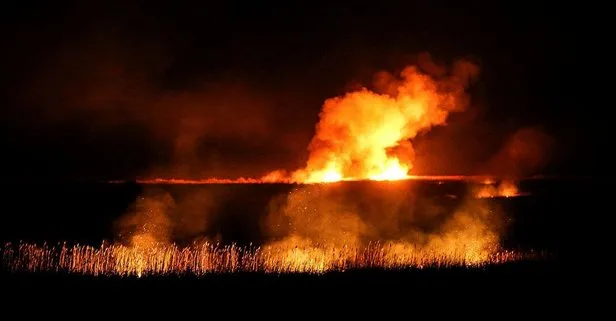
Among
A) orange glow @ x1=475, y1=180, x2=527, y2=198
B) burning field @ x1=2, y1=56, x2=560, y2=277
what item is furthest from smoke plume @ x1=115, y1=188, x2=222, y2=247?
orange glow @ x1=475, y1=180, x2=527, y2=198

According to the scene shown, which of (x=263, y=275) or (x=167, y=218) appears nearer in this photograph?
(x=263, y=275)

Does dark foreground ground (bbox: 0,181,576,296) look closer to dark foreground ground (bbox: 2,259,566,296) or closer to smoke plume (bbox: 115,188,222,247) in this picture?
dark foreground ground (bbox: 2,259,566,296)

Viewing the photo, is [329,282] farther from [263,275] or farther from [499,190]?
[499,190]

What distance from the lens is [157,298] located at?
10.9 m

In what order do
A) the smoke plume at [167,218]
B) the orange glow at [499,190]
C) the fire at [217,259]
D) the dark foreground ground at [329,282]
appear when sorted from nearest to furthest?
1. the dark foreground ground at [329,282]
2. the fire at [217,259]
3. the smoke plume at [167,218]
4. the orange glow at [499,190]

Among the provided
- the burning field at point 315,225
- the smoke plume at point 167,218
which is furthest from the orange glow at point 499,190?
the smoke plume at point 167,218

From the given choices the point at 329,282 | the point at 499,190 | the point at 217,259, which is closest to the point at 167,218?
the point at 217,259

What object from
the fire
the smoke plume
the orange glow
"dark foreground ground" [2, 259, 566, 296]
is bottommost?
"dark foreground ground" [2, 259, 566, 296]

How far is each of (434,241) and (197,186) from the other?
7.23 metres

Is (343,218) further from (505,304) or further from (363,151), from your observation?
(505,304)

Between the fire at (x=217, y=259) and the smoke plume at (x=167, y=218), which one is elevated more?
the smoke plume at (x=167, y=218)

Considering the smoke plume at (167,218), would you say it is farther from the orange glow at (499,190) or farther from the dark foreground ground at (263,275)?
the orange glow at (499,190)

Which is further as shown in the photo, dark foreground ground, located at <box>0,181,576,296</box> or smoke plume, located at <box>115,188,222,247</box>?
smoke plume, located at <box>115,188,222,247</box>

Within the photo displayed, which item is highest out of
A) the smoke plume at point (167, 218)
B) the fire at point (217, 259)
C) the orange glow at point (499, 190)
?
the orange glow at point (499, 190)
